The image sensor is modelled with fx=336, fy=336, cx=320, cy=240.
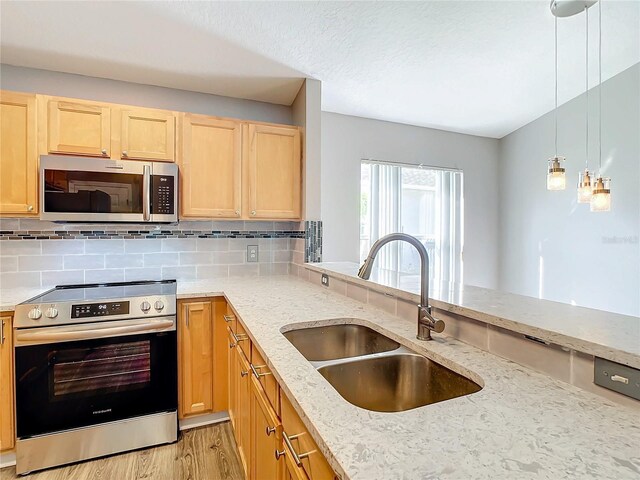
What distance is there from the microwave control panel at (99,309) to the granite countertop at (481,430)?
1.28 metres

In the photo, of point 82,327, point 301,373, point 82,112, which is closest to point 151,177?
point 82,112

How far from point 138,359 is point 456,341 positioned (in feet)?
5.69

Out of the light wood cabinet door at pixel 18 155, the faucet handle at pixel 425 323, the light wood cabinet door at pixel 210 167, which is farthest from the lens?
the light wood cabinet door at pixel 210 167

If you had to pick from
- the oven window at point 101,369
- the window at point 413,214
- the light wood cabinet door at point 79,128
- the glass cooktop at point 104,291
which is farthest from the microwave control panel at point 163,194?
the window at point 413,214

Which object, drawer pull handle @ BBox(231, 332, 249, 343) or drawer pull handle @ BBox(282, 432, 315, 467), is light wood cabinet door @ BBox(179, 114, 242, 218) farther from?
drawer pull handle @ BBox(282, 432, 315, 467)

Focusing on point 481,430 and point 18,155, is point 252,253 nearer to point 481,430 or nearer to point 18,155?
point 18,155

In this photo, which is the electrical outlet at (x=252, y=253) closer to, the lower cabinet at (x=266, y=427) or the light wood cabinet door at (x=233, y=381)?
the light wood cabinet door at (x=233, y=381)

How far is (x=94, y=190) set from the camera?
2115mm

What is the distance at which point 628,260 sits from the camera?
312 centimetres

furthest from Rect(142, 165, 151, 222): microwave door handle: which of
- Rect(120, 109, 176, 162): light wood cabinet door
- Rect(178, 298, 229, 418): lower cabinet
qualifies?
Rect(178, 298, 229, 418): lower cabinet

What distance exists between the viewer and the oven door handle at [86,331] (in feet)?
5.67

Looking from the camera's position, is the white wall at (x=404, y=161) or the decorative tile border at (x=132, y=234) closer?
the decorative tile border at (x=132, y=234)

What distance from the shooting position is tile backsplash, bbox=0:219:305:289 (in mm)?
2270

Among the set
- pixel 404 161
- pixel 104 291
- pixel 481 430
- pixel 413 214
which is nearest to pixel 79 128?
pixel 104 291
